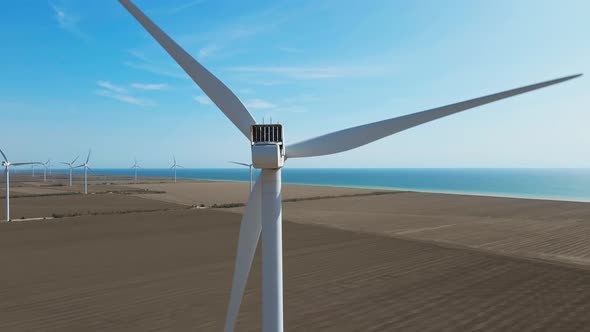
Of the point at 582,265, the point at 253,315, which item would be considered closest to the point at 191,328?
the point at 253,315

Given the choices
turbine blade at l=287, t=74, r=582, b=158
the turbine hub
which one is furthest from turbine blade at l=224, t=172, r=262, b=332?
turbine blade at l=287, t=74, r=582, b=158

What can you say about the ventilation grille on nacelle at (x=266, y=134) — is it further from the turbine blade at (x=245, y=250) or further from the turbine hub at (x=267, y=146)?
the turbine blade at (x=245, y=250)

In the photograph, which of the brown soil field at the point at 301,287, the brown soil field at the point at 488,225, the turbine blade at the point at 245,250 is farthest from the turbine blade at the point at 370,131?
the brown soil field at the point at 488,225

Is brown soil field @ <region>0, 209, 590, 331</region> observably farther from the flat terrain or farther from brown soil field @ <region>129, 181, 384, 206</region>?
brown soil field @ <region>129, 181, 384, 206</region>

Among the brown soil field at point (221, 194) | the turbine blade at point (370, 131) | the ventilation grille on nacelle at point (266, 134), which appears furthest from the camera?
the brown soil field at point (221, 194)

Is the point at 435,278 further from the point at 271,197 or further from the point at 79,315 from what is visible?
the point at 79,315

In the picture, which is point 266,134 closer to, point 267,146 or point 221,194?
point 267,146
